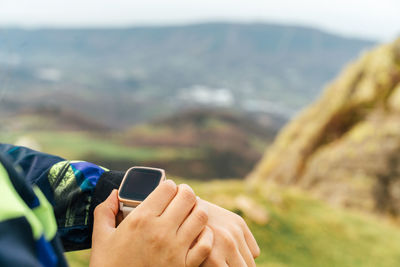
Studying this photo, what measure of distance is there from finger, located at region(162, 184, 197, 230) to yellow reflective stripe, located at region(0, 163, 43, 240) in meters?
0.52

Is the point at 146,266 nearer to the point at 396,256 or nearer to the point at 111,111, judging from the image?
the point at 396,256

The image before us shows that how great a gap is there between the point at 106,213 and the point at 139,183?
181 millimetres

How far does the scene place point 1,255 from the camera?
0.66m

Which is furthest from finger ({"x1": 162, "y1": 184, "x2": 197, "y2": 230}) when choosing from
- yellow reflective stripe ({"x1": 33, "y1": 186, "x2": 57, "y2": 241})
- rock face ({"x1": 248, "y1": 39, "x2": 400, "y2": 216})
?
rock face ({"x1": 248, "y1": 39, "x2": 400, "y2": 216})

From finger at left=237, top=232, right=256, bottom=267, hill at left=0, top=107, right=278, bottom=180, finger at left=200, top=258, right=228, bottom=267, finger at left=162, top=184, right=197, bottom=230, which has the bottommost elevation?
hill at left=0, top=107, right=278, bottom=180

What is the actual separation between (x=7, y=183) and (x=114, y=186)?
0.90 m

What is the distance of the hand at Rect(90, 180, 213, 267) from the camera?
1.25 m

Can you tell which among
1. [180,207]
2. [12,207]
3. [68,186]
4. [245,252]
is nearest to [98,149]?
[68,186]

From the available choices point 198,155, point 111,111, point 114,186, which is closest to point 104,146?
point 198,155

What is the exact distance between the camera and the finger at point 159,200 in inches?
50.9

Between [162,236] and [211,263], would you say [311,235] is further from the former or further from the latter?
[162,236]

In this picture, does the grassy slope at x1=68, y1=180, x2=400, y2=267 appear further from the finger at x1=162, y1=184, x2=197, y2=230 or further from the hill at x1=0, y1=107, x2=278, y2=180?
the hill at x1=0, y1=107, x2=278, y2=180

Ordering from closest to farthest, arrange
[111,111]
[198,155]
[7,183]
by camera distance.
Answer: [7,183]
[198,155]
[111,111]

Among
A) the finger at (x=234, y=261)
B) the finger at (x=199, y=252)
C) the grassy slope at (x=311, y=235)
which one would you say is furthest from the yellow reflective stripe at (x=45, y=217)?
the grassy slope at (x=311, y=235)
